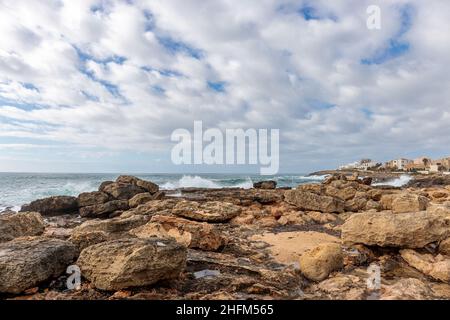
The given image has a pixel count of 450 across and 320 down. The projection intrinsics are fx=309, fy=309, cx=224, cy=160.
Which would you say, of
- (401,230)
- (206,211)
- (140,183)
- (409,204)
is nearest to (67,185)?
(140,183)

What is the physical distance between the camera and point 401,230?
724 cm

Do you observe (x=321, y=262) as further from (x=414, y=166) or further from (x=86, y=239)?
(x=414, y=166)

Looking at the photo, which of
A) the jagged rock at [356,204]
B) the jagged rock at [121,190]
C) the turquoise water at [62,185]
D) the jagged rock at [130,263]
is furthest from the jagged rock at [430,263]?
the turquoise water at [62,185]

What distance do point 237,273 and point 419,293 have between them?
3226 millimetres

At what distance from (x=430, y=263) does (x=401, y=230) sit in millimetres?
876

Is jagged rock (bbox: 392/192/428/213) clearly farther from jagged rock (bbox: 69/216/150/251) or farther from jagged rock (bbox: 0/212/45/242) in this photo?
jagged rock (bbox: 0/212/45/242)

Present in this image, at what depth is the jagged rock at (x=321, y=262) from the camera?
6316mm

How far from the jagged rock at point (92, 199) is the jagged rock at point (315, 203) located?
43.7 ft

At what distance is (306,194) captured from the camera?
15.3m

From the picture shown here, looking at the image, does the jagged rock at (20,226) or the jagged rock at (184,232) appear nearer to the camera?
the jagged rock at (184,232)

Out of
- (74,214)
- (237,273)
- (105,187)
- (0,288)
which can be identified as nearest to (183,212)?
(237,273)

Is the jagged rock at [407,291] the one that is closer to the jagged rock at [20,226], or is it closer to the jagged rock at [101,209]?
the jagged rock at [20,226]

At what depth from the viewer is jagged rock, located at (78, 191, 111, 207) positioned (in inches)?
818
